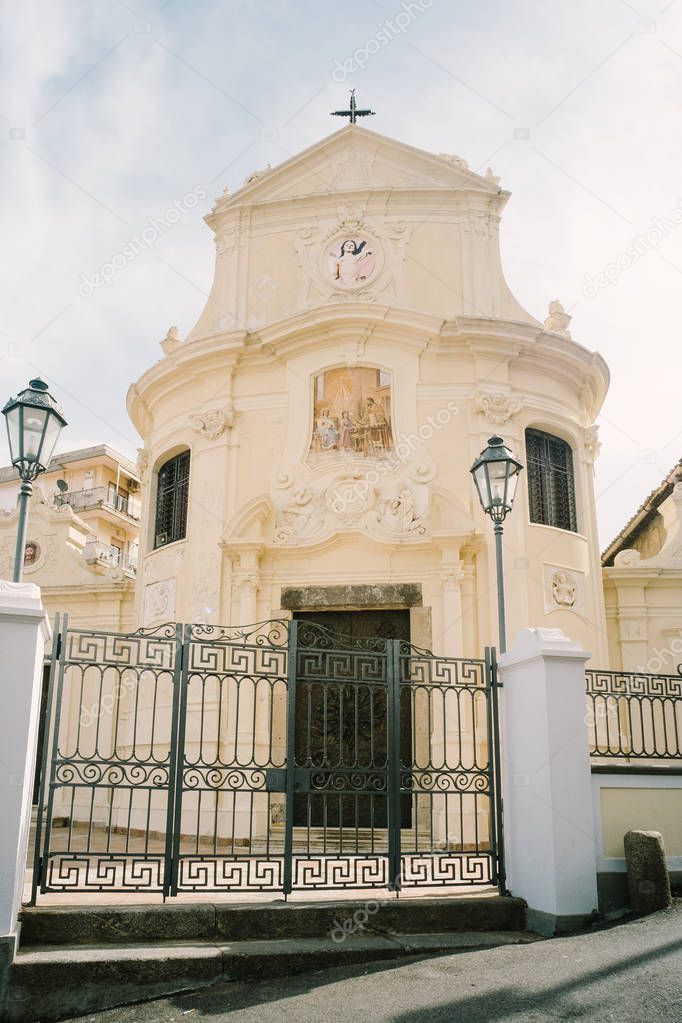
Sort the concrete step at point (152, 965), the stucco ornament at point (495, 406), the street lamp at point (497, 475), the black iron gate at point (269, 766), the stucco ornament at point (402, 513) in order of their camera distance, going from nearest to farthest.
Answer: the concrete step at point (152, 965), the black iron gate at point (269, 766), the street lamp at point (497, 475), the stucco ornament at point (402, 513), the stucco ornament at point (495, 406)

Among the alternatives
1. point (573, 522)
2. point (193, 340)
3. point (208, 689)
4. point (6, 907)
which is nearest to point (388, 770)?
point (6, 907)

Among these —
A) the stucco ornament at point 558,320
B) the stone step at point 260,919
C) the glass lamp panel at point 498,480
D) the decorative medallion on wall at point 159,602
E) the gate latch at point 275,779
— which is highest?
the stucco ornament at point 558,320

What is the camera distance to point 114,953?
20.3ft

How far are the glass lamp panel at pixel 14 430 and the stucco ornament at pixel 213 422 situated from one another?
751 cm

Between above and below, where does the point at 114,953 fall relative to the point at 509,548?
below

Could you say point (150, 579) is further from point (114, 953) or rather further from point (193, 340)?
point (114, 953)

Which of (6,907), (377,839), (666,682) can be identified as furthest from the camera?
(377,839)

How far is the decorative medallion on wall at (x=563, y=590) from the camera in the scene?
14461 millimetres

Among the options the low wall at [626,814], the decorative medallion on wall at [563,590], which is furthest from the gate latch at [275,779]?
the decorative medallion on wall at [563,590]

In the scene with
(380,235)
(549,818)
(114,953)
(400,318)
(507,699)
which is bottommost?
(114,953)

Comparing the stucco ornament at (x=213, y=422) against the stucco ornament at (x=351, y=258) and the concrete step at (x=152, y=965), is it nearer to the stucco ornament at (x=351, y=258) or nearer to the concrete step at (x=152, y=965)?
the stucco ornament at (x=351, y=258)

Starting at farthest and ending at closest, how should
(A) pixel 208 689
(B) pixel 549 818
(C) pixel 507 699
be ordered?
(A) pixel 208 689 < (C) pixel 507 699 < (B) pixel 549 818

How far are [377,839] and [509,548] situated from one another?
5.08 metres

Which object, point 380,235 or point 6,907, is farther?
point 380,235
